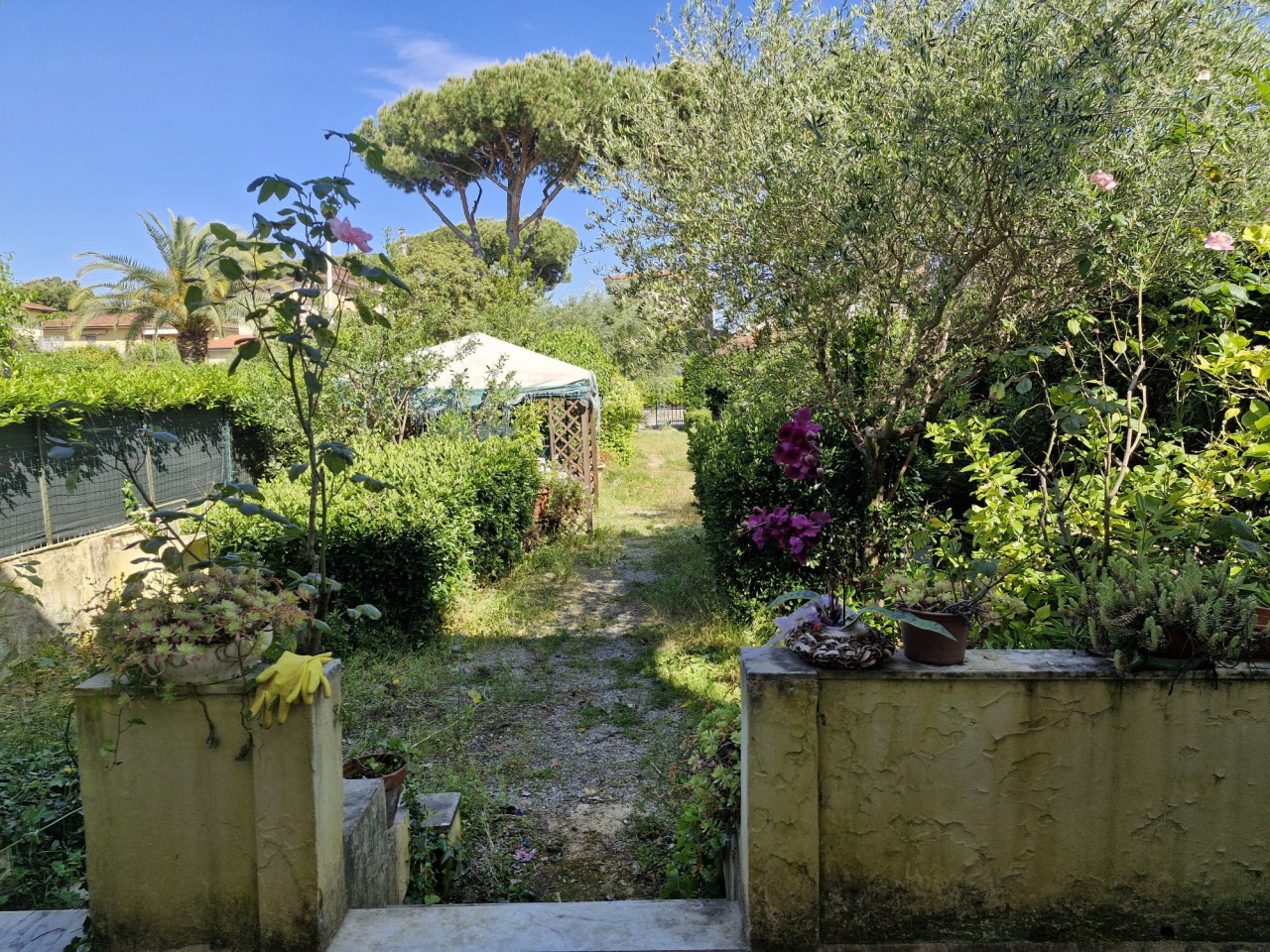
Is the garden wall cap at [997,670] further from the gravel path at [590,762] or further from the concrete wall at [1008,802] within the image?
the gravel path at [590,762]

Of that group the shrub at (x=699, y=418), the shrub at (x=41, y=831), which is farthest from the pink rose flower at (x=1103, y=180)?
the shrub at (x=699, y=418)

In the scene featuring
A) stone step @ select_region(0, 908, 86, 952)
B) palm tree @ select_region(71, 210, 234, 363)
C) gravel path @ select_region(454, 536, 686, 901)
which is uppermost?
palm tree @ select_region(71, 210, 234, 363)

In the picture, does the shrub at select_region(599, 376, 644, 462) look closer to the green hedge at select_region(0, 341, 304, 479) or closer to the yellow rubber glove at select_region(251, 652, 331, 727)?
the green hedge at select_region(0, 341, 304, 479)

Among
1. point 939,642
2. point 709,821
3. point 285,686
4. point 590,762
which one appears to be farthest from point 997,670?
point 590,762

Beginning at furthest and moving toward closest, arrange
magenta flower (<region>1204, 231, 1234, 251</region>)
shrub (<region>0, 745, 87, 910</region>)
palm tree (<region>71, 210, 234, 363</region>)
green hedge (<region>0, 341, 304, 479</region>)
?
palm tree (<region>71, 210, 234, 363</region>) < green hedge (<region>0, 341, 304, 479</region>) < magenta flower (<region>1204, 231, 1234, 251</region>) < shrub (<region>0, 745, 87, 910</region>)

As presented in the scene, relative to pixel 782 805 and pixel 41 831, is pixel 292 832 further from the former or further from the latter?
pixel 41 831

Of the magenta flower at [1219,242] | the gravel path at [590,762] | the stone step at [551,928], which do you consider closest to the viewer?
the stone step at [551,928]

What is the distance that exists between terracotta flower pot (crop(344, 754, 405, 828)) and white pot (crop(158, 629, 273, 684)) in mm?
1122

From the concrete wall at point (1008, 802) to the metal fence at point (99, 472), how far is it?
15.2 ft

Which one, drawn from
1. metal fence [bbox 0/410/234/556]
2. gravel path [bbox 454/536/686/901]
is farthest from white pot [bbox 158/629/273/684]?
metal fence [bbox 0/410/234/556]

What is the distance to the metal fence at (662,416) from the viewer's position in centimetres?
2965

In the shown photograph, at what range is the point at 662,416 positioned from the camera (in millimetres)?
32594

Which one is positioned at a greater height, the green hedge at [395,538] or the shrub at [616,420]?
the shrub at [616,420]

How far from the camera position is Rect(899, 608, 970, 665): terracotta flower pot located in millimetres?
2127
